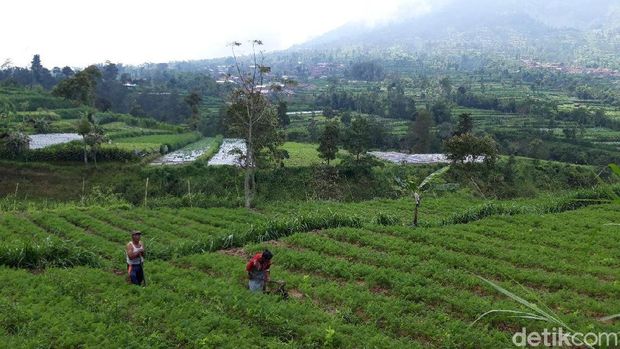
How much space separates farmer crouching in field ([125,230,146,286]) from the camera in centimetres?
1243

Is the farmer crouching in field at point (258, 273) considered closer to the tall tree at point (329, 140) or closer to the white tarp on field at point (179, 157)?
the tall tree at point (329, 140)

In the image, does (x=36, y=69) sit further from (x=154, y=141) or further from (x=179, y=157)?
(x=179, y=157)

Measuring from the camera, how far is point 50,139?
52.1 meters

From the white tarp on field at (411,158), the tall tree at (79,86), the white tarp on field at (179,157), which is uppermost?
the tall tree at (79,86)

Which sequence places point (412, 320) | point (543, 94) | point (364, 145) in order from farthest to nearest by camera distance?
point (543, 94)
point (364, 145)
point (412, 320)

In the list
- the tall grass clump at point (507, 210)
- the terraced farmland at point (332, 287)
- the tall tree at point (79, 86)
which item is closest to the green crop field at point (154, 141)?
the tall tree at point (79, 86)

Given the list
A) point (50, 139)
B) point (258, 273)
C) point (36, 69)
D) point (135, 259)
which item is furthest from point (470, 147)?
point (36, 69)

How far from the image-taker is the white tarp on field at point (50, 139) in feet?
158

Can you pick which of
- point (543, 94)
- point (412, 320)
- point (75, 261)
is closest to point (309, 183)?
point (75, 261)

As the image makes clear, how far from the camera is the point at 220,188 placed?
139 ft

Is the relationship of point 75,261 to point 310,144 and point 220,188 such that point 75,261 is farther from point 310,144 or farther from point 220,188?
point 310,144

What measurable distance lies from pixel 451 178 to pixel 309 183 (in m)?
12.5

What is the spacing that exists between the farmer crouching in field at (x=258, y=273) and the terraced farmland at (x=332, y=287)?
0.45m

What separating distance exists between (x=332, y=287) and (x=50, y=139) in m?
48.5
